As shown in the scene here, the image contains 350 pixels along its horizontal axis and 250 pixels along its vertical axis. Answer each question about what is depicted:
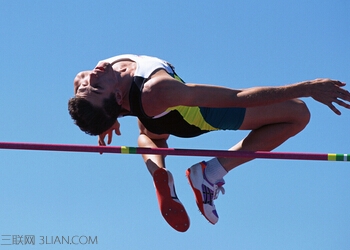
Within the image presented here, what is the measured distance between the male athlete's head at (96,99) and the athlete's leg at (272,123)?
4.85 feet

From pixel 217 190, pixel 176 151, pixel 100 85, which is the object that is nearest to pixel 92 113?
pixel 100 85

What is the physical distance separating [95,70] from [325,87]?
7.19 feet

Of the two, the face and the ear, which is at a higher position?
the face

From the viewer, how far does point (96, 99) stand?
26.3 ft

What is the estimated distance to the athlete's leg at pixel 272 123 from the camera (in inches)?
341

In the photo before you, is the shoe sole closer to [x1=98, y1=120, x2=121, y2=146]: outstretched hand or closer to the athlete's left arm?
[x1=98, y1=120, x2=121, y2=146]: outstretched hand

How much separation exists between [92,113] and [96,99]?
0.14 metres

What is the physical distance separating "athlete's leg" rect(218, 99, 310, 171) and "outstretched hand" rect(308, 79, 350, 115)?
0.83 meters

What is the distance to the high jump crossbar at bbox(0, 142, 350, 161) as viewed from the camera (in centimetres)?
834

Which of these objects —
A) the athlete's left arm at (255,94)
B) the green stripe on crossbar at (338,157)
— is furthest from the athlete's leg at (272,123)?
the athlete's left arm at (255,94)

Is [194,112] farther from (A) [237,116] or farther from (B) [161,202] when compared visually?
(B) [161,202]

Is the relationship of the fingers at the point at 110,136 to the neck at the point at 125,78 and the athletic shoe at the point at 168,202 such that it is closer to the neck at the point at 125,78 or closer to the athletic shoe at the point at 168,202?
the neck at the point at 125,78

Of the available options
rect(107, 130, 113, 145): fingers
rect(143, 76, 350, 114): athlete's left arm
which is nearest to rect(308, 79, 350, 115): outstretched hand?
rect(143, 76, 350, 114): athlete's left arm

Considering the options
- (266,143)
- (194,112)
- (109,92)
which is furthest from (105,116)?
(266,143)
